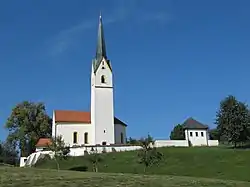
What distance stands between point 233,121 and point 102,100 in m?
26.4

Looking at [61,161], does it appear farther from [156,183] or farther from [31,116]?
[156,183]

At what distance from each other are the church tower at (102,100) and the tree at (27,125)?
38.5 feet

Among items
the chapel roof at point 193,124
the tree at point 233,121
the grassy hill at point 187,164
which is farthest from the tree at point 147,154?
the chapel roof at point 193,124

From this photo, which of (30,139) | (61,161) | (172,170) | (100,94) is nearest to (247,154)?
(172,170)

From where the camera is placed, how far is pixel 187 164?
55.3m

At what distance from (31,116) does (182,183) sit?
197 feet

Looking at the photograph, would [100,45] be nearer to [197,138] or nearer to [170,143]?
[170,143]

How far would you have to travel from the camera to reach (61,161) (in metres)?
64.9

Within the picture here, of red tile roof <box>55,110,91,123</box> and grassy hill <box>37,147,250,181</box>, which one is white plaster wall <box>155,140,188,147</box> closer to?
grassy hill <box>37,147,250,181</box>

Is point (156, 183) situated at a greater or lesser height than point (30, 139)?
lesser

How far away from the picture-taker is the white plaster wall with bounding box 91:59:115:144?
80.4 meters

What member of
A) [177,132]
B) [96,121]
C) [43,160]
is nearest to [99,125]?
[96,121]

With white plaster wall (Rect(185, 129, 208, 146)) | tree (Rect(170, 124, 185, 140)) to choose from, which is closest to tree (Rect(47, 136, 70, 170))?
white plaster wall (Rect(185, 129, 208, 146))

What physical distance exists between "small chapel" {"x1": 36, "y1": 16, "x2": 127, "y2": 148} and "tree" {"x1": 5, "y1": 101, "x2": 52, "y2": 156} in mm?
5212
